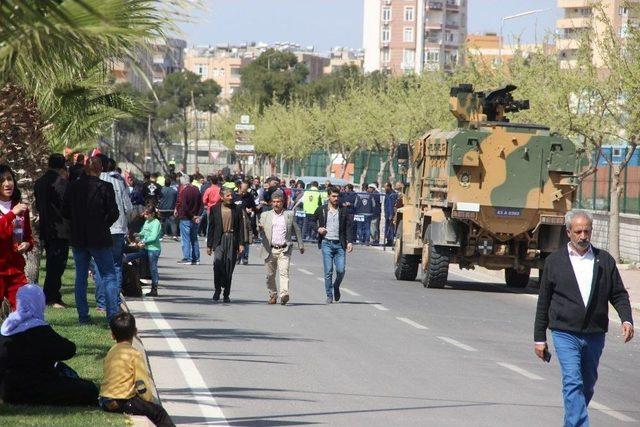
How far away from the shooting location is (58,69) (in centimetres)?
1224

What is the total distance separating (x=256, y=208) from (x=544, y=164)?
39.2ft

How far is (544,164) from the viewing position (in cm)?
2664


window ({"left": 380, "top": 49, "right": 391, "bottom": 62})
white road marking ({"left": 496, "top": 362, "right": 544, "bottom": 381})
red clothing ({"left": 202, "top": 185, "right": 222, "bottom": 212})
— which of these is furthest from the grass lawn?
window ({"left": 380, "top": 49, "right": 391, "bottom": 62})

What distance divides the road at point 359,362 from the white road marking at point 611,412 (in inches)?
0.6

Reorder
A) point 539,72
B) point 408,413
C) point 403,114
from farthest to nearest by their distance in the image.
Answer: point 403,114
point 539,72
point 408,413

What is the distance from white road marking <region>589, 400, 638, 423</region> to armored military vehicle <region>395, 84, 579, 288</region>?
1369 cm

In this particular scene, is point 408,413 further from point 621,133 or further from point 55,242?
point 621,133

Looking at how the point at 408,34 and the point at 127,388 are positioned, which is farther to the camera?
the point at 408,34

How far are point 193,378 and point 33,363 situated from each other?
2724mm

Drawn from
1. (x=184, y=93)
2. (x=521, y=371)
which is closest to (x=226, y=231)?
(x=521, y=371)

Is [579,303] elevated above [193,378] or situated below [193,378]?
above

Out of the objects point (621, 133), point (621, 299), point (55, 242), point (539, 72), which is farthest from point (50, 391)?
point (539, 72)

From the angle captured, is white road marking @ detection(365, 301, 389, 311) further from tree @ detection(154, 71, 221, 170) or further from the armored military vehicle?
tree @ detection(154, 71, 221, 170)

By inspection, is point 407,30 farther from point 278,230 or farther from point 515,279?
point 278,230
